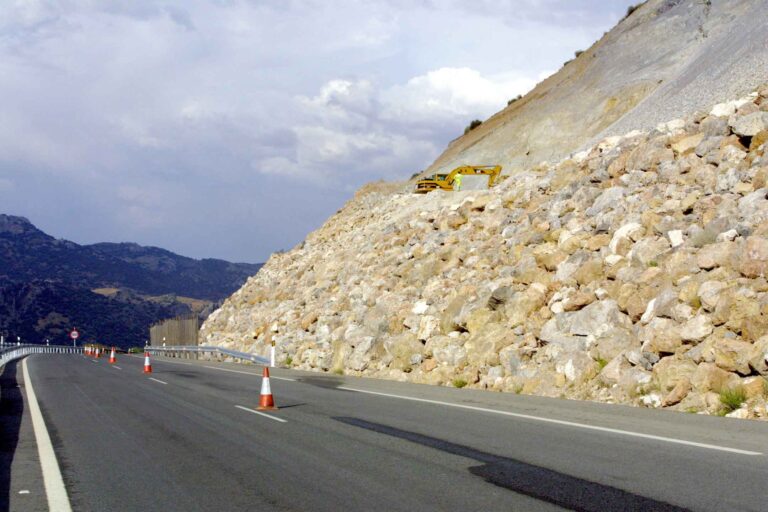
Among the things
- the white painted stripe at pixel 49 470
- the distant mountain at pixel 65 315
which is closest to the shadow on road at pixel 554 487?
the white painted stripe at pixel 49 470

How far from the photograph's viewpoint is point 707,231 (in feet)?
55.9

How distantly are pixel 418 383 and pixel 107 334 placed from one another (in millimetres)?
122305

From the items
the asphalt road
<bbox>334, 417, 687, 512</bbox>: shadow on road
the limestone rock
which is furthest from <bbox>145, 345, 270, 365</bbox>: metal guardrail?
<bbox>334, 417, 687, 512</bbox>: shadow on road

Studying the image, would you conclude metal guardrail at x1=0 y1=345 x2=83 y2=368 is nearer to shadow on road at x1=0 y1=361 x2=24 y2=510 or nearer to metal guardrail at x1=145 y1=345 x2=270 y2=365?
metal guardrail at x1=145 y1=345 x2=270 y2=365

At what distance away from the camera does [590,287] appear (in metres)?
18.5

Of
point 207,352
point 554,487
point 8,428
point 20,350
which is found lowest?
point 554,487

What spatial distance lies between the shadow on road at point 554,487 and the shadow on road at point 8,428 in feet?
15.3

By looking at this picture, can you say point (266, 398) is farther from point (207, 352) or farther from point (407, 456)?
point (207, 352)

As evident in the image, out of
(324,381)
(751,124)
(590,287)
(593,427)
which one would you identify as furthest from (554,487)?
(751,124)

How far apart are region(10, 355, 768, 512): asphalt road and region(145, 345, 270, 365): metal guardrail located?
17.7 m

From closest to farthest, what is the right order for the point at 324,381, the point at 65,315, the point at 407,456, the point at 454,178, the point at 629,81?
1. the point at 407,456
2. the point at 324,381
3. the point at 454,178
4. the point at 629,81
5. the point at 65,315

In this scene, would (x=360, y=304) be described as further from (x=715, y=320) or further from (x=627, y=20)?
(x=627, y=20)

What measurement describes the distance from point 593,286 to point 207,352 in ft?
91.0

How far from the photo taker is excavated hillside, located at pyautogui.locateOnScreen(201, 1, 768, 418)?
14.2 meters
